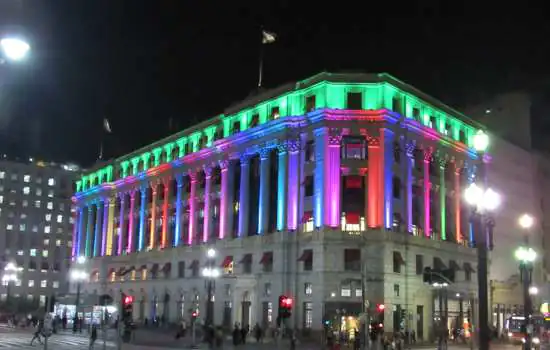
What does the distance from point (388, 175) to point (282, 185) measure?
1169cm

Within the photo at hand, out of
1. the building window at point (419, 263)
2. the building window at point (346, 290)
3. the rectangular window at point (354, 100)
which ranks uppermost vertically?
the rectangular window at point (354, 100)

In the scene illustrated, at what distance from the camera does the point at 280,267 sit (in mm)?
67875

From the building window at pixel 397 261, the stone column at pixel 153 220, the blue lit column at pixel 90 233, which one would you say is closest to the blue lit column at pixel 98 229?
the blue lit column at pixel 90 233

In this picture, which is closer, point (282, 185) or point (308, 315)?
point (308, 315)

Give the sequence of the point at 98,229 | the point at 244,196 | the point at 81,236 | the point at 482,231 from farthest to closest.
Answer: the point at 81,236 → the point at 98,229 → the point at 244,196 → the point at 482,231

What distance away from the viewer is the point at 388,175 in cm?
6625

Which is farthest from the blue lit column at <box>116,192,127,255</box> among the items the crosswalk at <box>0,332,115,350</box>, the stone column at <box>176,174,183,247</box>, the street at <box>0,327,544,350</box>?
the crosswalk at <box>0,332,115,350</box>

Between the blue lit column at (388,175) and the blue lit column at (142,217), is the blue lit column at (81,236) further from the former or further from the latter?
the blue lit column at (388,175)

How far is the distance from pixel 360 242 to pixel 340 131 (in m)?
11.7

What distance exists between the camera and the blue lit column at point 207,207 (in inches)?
3177

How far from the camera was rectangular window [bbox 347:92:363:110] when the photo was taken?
67.2 meters

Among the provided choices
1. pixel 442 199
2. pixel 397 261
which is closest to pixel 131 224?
pixel 442 199

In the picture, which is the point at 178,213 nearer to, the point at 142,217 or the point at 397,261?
the point at 142,217

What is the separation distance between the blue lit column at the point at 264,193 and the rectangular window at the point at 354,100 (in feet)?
37.4
